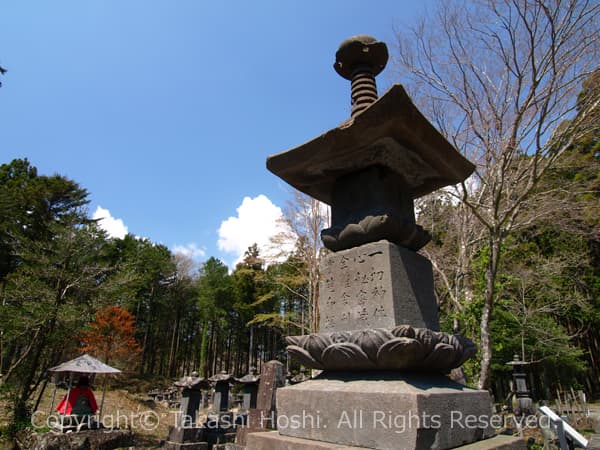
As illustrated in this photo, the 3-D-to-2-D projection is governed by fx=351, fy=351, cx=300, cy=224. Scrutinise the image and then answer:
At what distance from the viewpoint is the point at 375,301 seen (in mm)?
2744

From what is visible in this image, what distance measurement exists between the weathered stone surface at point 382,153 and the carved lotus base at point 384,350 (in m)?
1.48

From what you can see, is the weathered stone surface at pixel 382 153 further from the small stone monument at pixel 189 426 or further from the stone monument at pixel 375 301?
the small stone monument at pixel 189 426

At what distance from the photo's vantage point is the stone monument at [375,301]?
2260mm

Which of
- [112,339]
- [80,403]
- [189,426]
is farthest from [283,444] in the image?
[112,339]

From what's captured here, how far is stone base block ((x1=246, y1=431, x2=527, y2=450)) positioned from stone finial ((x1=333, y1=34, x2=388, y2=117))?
2.74 m

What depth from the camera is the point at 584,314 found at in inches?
729

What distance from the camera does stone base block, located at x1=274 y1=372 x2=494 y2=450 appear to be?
2.09 m

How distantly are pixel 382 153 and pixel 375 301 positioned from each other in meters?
1.26

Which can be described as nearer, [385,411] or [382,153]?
[385,411]

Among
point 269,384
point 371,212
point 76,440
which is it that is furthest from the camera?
point 76,440

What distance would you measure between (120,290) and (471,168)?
11587mm

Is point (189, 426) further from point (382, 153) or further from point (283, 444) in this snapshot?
point (382, 153)

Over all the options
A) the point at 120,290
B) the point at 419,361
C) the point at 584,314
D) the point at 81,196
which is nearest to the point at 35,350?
the point at 120,290

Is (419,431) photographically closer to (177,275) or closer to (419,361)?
(419,361)
